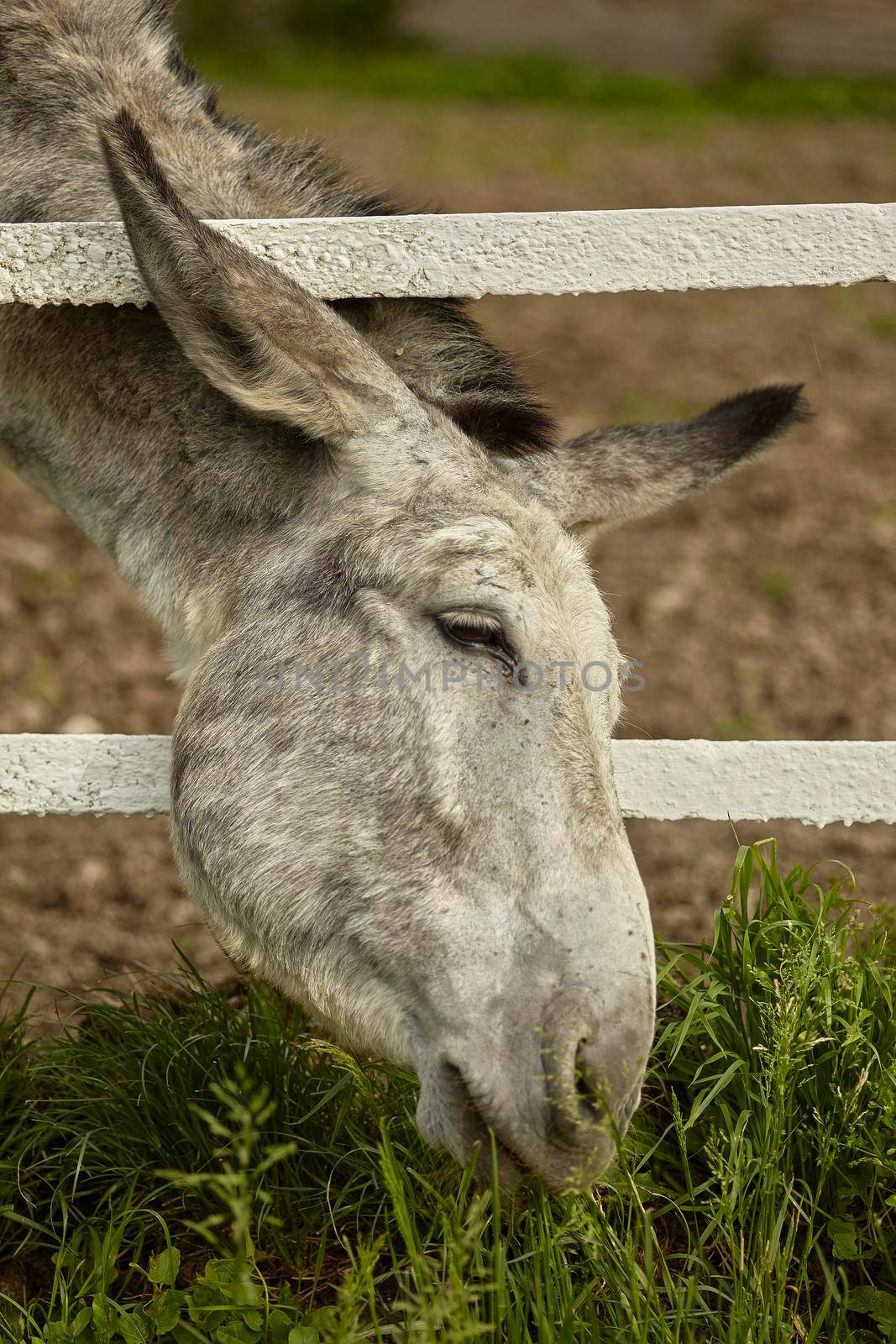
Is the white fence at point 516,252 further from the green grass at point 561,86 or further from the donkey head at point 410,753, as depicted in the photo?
the green grass at point 561,86

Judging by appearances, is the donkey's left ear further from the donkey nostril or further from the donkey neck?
the donkey nostril

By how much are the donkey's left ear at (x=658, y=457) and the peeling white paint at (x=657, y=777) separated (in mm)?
489

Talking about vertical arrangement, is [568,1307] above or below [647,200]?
above

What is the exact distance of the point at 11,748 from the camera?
8.17 feet

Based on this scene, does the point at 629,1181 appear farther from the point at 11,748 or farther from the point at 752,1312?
the point at 11,748

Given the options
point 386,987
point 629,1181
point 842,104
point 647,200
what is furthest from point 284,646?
point 842,104

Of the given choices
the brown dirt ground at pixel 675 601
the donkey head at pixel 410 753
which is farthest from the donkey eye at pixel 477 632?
the brown dirt ground at pixel 675 601

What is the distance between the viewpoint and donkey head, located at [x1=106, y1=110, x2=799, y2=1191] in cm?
184

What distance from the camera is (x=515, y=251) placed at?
225 cm

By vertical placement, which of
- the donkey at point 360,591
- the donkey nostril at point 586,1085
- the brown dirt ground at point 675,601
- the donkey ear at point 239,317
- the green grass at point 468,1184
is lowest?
the brown dirt ground at point 675,601

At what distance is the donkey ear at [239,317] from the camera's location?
78.4 inches

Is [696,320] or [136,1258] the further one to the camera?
[696,320]

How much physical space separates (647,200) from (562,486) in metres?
9.45

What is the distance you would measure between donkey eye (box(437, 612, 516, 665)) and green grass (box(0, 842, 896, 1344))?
0.71m
